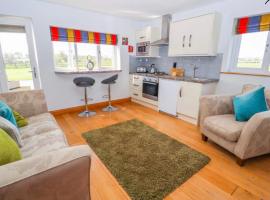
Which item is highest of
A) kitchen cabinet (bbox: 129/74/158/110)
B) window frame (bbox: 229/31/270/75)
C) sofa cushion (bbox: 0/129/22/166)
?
window frame (bbox: 229/31/270/75)

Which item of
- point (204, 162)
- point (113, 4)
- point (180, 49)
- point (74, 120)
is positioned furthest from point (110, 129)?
point (113, 4)

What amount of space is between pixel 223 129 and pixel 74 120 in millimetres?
2732

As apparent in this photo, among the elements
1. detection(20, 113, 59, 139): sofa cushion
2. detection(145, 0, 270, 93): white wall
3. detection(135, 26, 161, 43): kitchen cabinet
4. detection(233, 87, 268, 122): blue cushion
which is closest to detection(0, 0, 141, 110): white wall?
detection(135, 26, 161, 43): kitchen cabinet

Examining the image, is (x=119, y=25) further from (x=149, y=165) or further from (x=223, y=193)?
(x=223, y=193)

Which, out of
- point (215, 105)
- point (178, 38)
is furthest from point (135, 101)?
point (215, 105)

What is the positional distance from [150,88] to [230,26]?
2.03 m

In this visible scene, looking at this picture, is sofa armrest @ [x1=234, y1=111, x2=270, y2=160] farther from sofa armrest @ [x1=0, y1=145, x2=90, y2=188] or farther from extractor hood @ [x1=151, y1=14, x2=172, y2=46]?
extractor hood @ [x1=151, y1=14, x2=172, y2=46]

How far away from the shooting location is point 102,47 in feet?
13.2

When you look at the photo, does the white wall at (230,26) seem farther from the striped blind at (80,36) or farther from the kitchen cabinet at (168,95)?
the striped blind at (80,36)

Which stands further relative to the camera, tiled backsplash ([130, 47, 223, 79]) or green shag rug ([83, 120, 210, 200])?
tiled backsplash ([130, 47, 223, 79])

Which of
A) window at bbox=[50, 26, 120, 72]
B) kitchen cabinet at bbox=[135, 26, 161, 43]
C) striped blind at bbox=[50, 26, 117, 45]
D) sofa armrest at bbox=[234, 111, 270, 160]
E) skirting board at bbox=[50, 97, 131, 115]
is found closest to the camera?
sofa armrest at bbox=[234, 111, 270, 160]

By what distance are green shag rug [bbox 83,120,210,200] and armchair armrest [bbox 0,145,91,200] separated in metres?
0.78

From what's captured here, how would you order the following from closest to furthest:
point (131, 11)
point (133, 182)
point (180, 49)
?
1. point (133, 182)
2. point (180, 49)
3. point (131, 11)

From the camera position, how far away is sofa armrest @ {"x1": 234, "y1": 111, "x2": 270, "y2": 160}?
5.30 ft
